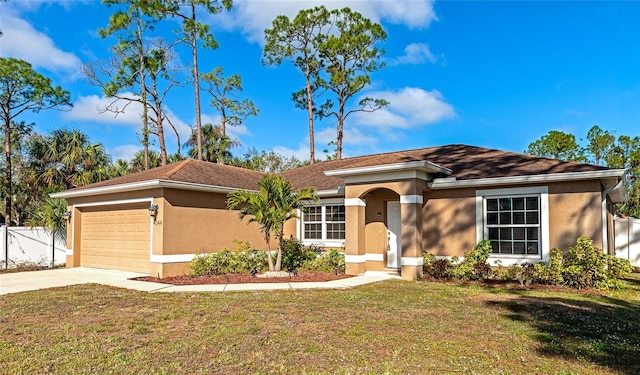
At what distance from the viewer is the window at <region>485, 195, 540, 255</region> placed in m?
11.2

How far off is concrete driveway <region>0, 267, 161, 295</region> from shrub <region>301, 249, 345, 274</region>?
4.65 m

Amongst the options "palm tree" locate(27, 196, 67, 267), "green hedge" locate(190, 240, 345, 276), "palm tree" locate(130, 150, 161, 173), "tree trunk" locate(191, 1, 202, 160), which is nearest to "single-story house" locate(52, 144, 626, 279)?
"green hedge" locate(190, 240, 345, 276)

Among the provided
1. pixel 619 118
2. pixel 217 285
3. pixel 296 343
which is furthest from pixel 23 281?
pixel 619 118

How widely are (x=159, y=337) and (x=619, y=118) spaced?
3636 cm

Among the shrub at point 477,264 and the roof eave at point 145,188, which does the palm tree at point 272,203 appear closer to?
the roof eave at point 145,188

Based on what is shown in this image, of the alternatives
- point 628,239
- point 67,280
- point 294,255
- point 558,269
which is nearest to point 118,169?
point 67,280

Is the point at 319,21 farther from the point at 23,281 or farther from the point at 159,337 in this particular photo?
the point at 159,337

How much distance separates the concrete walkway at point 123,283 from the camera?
10266 mm

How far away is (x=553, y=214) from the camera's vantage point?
35.7 ft

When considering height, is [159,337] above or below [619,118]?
below

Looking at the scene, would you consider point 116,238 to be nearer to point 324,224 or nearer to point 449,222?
point 324,224

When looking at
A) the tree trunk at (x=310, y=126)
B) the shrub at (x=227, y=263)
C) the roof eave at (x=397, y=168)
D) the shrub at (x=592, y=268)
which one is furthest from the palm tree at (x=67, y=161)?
the shrub at (x=592, y=268)

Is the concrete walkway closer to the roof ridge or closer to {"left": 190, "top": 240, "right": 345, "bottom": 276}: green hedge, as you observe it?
{"left": 190, "top": 240, "right": 345, "bottom": 276}: green hedge

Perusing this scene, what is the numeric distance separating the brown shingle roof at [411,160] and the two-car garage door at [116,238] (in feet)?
3.38
